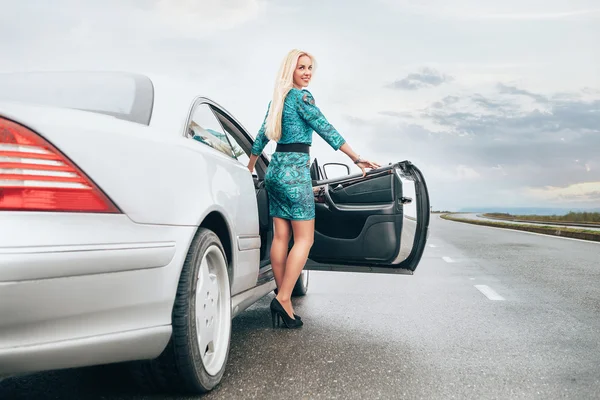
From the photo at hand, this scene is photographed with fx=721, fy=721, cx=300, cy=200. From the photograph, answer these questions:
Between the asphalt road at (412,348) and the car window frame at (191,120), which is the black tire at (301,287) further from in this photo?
the car window frame at (191,120)

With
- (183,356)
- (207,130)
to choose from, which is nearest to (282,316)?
(207,130)

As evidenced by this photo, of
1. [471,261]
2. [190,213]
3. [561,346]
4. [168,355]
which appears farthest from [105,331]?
[471,261]

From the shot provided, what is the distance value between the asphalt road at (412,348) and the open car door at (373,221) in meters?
0.51

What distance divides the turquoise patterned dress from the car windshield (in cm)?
151

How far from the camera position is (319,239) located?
5168 mm

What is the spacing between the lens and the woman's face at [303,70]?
500cm

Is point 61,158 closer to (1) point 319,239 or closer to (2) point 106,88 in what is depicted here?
(2) point 106,88

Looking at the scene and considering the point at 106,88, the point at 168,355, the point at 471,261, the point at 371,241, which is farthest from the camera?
the point at 471,261

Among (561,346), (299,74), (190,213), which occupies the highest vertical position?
(299,74)

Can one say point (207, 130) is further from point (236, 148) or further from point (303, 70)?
point (303, 70)

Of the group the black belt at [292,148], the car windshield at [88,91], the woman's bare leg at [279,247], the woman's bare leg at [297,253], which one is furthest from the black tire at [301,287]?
the car windshield at [88,91]

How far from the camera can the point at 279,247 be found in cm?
500

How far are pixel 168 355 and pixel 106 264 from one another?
67cm

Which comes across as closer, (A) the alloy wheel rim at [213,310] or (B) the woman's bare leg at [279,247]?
(A) the alloy wheel rim at [213,310]
